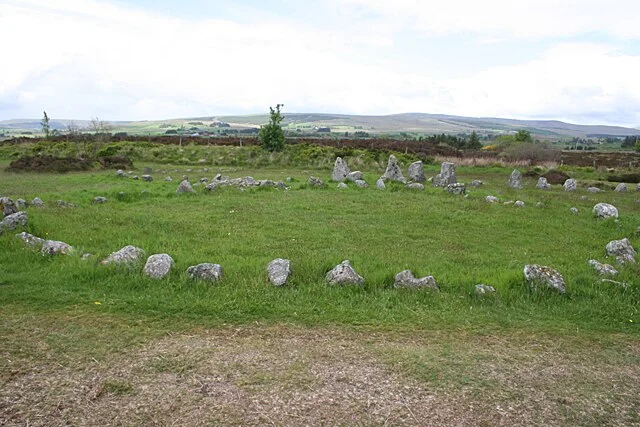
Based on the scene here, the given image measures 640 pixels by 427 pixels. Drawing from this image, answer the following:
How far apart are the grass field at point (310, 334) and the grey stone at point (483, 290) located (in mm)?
164

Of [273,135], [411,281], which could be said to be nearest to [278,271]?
[411,281]

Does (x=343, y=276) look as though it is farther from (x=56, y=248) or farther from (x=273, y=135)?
(x=273, y=135)

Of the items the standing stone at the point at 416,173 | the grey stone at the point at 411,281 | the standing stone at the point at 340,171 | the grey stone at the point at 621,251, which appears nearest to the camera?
the grey stone at the point at 411,281

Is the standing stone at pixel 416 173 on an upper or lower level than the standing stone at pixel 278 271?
lower

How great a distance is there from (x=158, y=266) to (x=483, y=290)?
17.0ft

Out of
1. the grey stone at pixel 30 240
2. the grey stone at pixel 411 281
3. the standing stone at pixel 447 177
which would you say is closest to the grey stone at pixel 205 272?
the grey stone at pixel 411 281

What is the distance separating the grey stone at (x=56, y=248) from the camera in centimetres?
881

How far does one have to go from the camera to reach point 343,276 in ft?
26.0

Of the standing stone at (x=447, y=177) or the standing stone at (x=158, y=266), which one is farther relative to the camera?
the standing stone at (x=447, y=177)

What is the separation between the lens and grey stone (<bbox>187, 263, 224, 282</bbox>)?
25.7ft

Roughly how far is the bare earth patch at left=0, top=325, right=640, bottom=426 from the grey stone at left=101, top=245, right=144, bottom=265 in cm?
270

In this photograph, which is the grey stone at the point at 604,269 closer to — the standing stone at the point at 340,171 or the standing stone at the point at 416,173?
the standing stone at the point at 340,171

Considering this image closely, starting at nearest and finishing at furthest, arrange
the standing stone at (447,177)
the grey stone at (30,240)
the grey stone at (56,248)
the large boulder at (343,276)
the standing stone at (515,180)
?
the large boulder at (343,276) < the grey stone at (56,248) < the grey stone at (30,240) < the standing stone at (447,177) < the standing stone at (515,180)

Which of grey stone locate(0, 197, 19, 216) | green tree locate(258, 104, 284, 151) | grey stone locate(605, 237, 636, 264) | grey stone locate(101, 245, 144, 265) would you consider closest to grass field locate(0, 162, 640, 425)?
grey stone locate(101, 245, 144, 265)
